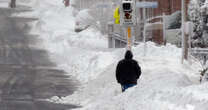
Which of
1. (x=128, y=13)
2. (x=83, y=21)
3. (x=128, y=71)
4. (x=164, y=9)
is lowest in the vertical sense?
(x=128, y=71)

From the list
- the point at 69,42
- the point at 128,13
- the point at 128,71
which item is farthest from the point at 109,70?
the point at 69,42

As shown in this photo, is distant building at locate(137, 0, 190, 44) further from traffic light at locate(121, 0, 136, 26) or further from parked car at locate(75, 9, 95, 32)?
traffic light at locate(121, 0, 136, 26)

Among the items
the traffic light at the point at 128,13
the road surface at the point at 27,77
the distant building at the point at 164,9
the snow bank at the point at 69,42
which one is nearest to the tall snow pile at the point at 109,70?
the snow bank at the point at 69,42

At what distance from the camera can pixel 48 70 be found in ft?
80.3

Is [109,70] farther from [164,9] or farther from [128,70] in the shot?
[164,9]

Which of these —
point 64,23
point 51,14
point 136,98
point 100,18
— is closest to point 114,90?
point 136,98

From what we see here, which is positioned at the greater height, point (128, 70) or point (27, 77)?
point (128, 70)

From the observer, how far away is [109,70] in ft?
69.6

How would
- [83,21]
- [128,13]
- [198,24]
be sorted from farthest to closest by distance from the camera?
[83,21] < [198,24] < [128,13]

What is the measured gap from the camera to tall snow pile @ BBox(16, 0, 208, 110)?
35.9 ft

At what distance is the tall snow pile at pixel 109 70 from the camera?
10.9m

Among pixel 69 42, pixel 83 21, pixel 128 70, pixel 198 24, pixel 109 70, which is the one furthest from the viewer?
pixel 83 21

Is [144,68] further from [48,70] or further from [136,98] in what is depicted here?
[136,98]

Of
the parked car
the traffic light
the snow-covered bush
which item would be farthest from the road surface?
the snow-covered bush
